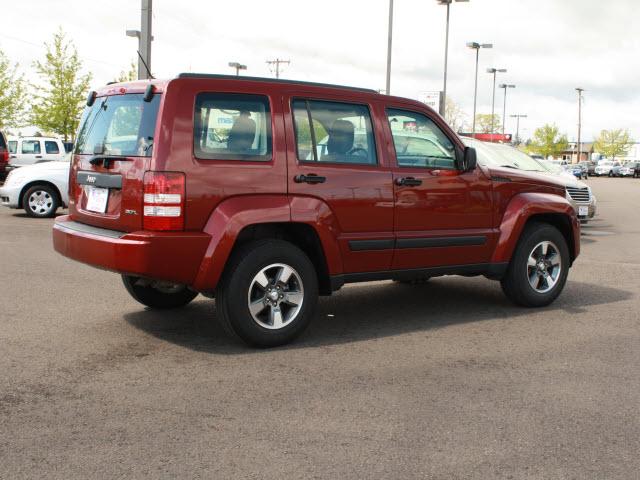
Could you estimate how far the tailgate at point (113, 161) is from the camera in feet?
17.0

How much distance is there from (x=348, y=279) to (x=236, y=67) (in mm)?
43968

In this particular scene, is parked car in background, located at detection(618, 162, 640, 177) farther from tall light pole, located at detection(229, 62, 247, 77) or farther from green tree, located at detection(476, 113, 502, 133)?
tall light pole, located at detection(229, 62, 247, 77)

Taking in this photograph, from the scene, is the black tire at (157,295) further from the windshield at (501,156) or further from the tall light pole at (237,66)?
the tall light pole at (237,66)

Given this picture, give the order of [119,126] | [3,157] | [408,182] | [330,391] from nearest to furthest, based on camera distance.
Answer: [330,391] < [119,126] < [408,182] < [3,157]

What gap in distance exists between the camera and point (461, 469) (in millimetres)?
3453

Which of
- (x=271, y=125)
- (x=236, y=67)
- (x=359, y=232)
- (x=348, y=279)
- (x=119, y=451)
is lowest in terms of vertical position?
(x=119, y=451)

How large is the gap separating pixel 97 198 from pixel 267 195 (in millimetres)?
1242

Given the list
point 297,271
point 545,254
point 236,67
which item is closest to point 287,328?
point 297,271

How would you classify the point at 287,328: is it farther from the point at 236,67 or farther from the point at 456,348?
the point at 236,67

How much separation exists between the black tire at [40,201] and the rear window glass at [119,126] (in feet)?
33.8

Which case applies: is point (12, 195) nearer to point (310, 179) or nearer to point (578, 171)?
point (310, 179)

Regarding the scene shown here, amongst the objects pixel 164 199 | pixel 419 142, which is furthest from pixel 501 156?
pixel 164 199

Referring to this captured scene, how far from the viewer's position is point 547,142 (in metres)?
119

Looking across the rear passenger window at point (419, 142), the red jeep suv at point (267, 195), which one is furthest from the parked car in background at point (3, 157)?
the rear passenger window at point (419, 142)
